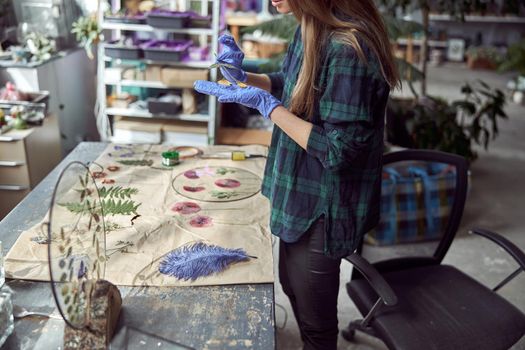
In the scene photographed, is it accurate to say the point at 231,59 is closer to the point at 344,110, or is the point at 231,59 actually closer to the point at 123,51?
Result: the point at 344,110

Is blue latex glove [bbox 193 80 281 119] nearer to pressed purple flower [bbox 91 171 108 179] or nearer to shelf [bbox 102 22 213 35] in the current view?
pressed purple flower [bbox 91 171 108 179]

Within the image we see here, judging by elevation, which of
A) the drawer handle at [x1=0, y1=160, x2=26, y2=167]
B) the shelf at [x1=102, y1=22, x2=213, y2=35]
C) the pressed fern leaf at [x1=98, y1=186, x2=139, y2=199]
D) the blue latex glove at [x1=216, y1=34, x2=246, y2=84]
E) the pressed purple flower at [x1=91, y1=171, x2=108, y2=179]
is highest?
the blue latex glove at [x1=216, y1=34, x2=246, y2=84]

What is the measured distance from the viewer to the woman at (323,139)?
3.66 feet

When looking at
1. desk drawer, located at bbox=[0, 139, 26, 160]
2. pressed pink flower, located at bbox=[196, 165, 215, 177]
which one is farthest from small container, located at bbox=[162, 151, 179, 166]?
desk drawer, located at bbox=[0, 139, 26, 160]

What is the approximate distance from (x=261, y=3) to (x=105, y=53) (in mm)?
2878

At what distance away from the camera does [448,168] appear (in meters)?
2.80

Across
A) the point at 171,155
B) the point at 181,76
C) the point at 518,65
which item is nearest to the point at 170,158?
the point at 171,155

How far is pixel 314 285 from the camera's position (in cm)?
131

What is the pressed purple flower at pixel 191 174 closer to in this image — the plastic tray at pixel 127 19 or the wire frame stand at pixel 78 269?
the wire frame stand at pixel 78 269

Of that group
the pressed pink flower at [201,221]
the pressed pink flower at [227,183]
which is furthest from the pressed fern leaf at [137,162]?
the pressed pink flower at [201,221]

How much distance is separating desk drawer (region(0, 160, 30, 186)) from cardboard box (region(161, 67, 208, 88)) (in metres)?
1.07

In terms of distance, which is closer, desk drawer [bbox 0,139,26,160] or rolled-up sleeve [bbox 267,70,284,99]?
rolled-up sleeve [bbox 267,70,284,99]

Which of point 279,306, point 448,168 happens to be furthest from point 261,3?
point 279,306

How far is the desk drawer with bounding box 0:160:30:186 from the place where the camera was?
2.26 m
